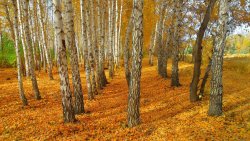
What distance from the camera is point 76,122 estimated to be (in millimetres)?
7406

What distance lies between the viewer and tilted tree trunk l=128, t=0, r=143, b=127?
610cm

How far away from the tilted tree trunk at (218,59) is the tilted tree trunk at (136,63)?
2.53 m

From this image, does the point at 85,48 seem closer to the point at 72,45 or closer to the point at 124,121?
the point at 72,45

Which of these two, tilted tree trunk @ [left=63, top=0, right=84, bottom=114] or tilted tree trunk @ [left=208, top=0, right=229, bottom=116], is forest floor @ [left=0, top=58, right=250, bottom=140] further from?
tilted tree trunk @ [left=63, top=0, right=84, bottom=114]

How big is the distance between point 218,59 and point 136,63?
2.71m

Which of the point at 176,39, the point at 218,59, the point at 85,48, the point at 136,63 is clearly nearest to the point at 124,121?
the point at 136,63

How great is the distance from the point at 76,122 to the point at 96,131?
3.56 ft

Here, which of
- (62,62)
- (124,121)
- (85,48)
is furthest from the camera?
(85,48)

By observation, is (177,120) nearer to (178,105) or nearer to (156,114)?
(156,114)

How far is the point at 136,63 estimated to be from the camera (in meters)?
6.28

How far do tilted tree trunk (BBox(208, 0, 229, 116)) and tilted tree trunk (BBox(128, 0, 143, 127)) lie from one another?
2.53m

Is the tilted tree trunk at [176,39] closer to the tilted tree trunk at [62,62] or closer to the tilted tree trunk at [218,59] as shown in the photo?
the tilted tree trunk at [218,59]

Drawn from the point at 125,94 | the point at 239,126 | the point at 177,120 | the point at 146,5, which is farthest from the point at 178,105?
the point at 146,5

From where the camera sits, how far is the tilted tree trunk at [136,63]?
610 centimetres
